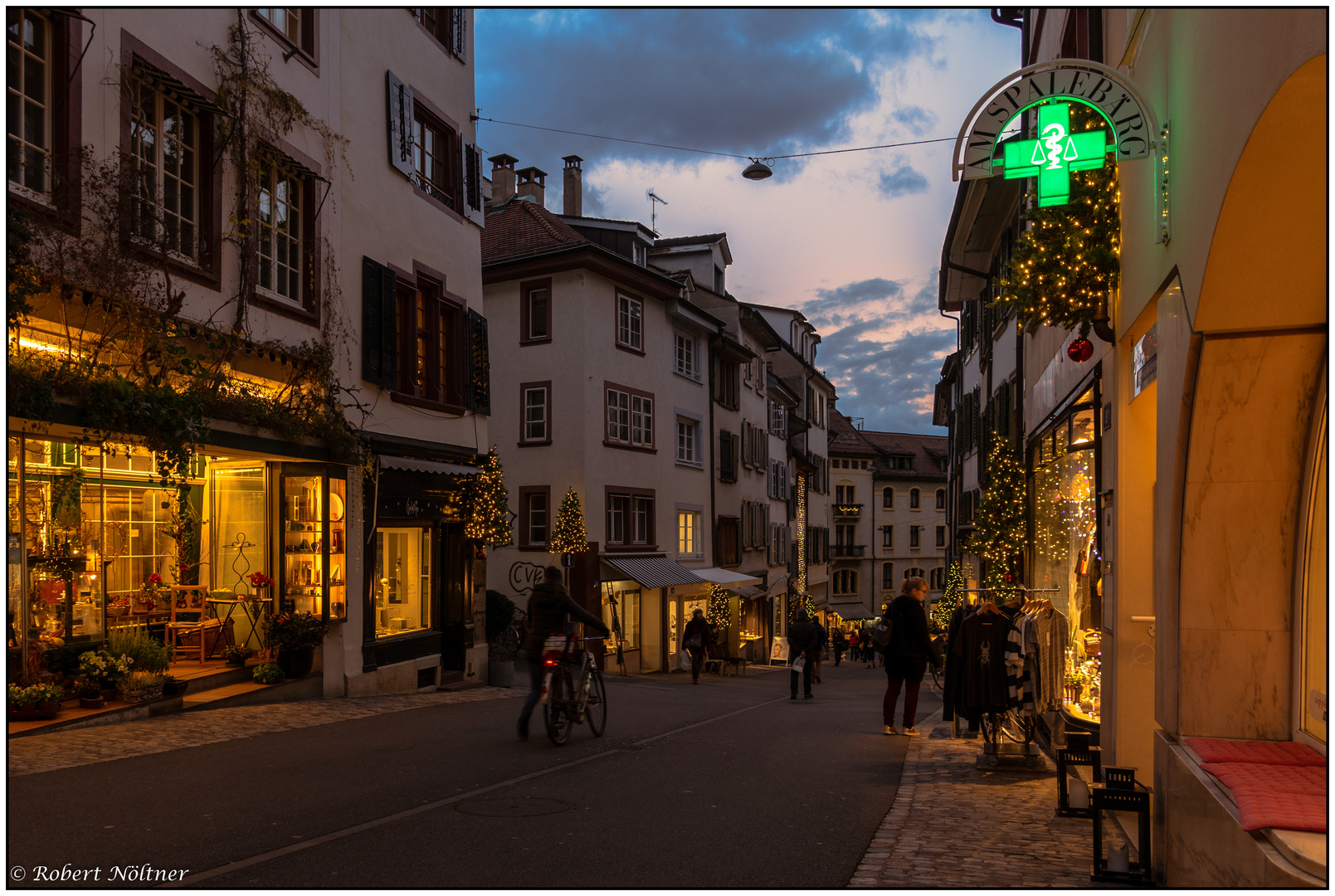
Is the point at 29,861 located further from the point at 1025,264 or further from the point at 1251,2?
the point at 1025,264

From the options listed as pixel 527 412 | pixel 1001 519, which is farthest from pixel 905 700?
pixel 527 412

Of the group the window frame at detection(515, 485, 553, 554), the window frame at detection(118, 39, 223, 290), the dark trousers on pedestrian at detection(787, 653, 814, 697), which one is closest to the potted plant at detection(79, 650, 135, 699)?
the window frame at detection(118, 39, 223, 290)

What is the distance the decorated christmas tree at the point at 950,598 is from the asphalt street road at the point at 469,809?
16.6 m

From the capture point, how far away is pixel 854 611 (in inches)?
2940

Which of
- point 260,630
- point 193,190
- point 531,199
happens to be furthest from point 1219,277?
point 531,199

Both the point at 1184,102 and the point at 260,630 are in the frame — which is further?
the point at 260,630

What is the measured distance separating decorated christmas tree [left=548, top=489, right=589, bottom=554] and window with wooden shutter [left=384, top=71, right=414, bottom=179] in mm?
10423

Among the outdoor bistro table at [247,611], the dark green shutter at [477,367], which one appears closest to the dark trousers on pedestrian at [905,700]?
the outdoor bistro table at [247,611]

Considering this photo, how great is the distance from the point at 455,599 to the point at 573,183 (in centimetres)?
2268

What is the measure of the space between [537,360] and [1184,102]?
2312cm

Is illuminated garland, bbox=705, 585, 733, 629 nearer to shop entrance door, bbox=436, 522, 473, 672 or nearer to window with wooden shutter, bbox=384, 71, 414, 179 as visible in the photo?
shop entrance door, bbox=436, 522, 473, 672

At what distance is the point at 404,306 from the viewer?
17203 mm

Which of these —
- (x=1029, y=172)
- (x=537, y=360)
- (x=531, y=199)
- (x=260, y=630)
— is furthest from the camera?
(x=531, y=199)

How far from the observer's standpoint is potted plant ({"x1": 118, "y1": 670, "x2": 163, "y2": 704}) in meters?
11.0
